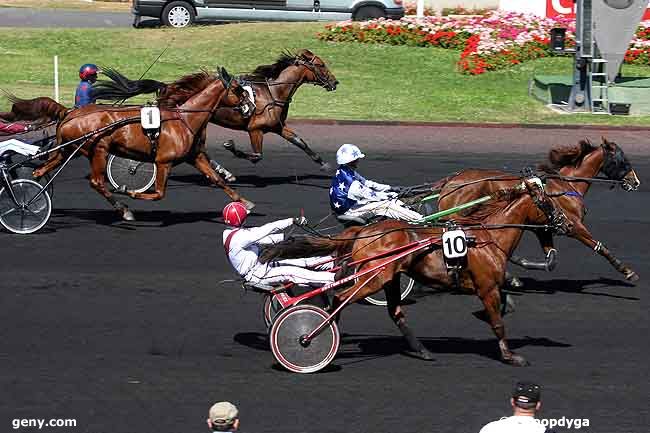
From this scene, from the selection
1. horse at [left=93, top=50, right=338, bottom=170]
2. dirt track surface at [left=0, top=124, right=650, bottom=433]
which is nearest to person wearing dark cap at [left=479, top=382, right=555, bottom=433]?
dirt track surface at [left=0, top=124, right=650, bottom=433]

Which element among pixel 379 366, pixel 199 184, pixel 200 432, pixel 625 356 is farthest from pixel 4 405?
pixel 199 184

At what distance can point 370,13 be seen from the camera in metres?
32.7

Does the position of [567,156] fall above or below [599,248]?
above

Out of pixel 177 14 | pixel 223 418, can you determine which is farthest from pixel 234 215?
pixel 177 14

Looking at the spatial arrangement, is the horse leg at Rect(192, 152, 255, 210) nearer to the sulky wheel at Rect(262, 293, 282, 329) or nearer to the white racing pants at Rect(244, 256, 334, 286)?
the sulky wheel at Rect(262, 293, 282, 329)

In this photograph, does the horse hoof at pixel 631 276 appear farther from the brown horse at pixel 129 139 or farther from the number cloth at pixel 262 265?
the brown horse at pixel 129 139

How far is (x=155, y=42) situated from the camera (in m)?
31.1

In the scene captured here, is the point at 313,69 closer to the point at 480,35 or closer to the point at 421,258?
the point at 421,258

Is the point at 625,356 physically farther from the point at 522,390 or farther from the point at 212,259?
the point at 212,259

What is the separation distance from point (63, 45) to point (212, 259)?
63.0 feet

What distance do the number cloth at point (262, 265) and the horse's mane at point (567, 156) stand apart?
378 centimetres

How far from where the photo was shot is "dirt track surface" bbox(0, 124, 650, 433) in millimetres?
8977

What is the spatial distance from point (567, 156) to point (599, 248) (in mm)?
1079

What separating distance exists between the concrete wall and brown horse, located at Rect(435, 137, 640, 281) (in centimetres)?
2580
